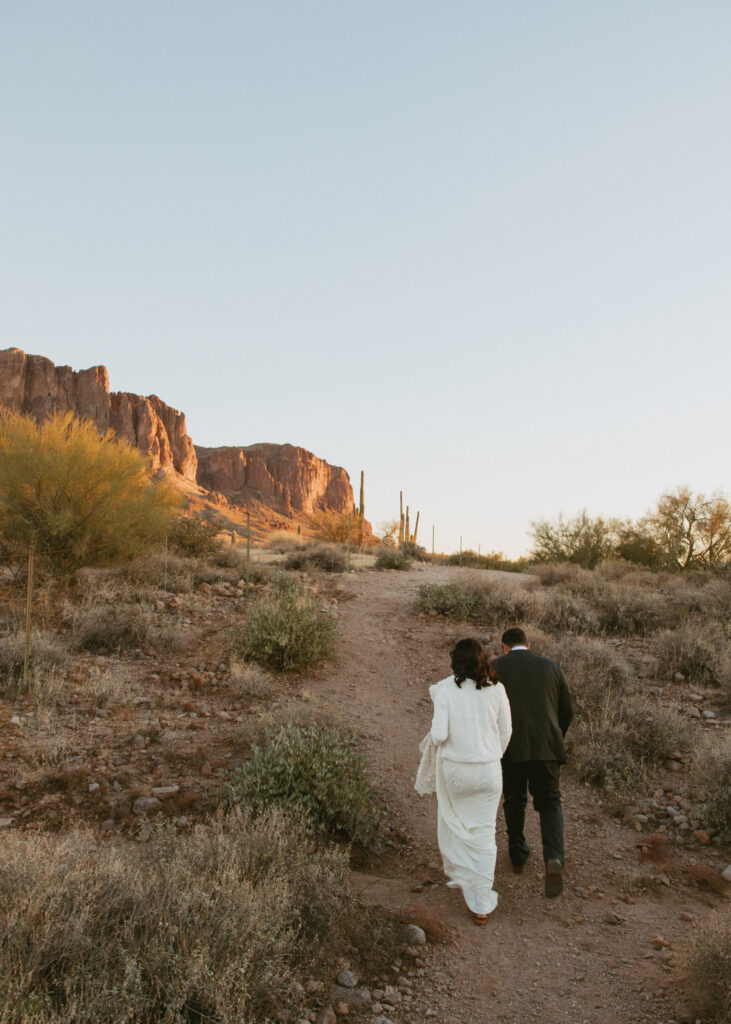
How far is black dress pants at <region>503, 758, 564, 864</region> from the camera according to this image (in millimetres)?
4949

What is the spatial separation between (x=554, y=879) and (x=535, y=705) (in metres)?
1.25

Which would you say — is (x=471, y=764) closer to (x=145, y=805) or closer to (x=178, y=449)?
(x=145, y=805)

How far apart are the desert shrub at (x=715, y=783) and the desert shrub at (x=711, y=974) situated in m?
2.74

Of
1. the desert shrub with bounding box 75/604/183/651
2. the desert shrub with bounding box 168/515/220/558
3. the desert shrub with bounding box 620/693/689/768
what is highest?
the desert shrub with bounding box 168/515/220/558

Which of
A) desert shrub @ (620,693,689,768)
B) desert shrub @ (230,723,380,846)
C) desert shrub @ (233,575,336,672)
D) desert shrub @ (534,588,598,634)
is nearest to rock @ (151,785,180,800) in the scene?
desert shrub @ (230,723,380,846)

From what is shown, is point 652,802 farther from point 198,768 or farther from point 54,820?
point 54,820

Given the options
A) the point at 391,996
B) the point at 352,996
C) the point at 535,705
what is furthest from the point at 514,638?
the point at 352,996

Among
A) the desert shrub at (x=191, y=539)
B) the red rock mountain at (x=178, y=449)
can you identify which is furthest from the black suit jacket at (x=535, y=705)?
the red rock mountain at (x=178, y=449)

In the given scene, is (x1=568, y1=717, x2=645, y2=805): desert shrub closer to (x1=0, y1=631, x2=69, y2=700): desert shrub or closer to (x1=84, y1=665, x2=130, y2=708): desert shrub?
(x1=84, y1=665, x2=130, y2=708): desert shrub

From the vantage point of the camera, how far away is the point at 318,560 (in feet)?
59.7

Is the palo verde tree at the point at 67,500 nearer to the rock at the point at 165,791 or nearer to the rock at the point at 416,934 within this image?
the rock at the point at 165,791

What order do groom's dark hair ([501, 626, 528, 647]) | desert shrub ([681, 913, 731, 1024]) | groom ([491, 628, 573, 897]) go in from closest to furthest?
desert shrub ([681, 913, 731, 1024]), groom ([491, 628, 573, 897]), groom's dark hair ([501, 626, 528, 647])

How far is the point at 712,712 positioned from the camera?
8.25 metres

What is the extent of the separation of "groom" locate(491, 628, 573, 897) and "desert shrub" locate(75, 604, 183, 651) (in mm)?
6364
